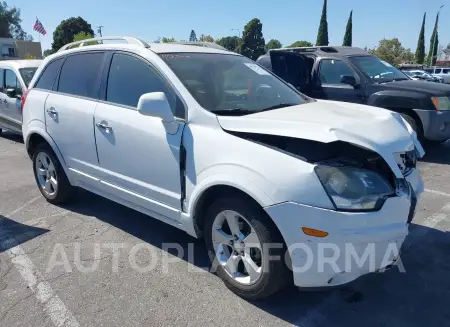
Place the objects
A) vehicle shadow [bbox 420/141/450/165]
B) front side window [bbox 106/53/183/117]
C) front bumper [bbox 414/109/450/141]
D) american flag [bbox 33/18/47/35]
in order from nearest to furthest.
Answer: front side window [bbox 106/53/183/117], front bumper [bbox 414/109/450/141], vehicle shadow [bbox 420/141/450/165], american flag [bbox 33/18/47/35]

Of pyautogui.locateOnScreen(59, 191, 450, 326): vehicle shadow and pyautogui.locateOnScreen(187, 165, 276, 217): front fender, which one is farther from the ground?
pyautogui.locateOnScreen(187, 165, 276, 217): front fender

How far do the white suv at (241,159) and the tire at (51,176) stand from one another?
311 mm

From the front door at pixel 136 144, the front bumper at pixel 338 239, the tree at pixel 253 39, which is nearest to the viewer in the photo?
the front bumper at pixel 338 239

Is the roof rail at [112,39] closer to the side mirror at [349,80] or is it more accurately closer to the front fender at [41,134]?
the front fender at [41,134]

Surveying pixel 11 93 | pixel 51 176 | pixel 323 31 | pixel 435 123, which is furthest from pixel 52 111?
pixel 323 31

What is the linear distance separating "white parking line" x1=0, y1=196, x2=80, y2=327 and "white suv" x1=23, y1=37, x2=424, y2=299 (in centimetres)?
90

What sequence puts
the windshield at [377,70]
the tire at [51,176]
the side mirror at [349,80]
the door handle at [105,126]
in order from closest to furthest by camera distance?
the door handle at [105,126]
the tire at [51,176]
the side mirror at [349,80]
the windshield at [377,70]

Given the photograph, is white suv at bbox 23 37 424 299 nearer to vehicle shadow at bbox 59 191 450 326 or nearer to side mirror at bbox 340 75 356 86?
vehicle shadow at bbox 59 191 450 326

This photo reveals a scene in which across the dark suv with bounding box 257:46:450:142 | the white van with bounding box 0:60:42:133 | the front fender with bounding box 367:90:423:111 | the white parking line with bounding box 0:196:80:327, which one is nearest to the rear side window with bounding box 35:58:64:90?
the white parking line with bounding box 0:196:80:327

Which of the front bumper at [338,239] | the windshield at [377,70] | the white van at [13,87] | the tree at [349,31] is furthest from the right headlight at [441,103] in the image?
the tree at [349,31]

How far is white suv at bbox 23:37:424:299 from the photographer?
7.95 ft

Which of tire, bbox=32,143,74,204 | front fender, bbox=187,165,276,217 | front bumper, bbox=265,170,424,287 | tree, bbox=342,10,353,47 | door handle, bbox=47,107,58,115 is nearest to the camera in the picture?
front bumper, bbox=265,170,424,287

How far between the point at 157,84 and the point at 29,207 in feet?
8.74

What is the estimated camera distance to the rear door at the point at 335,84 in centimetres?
733
